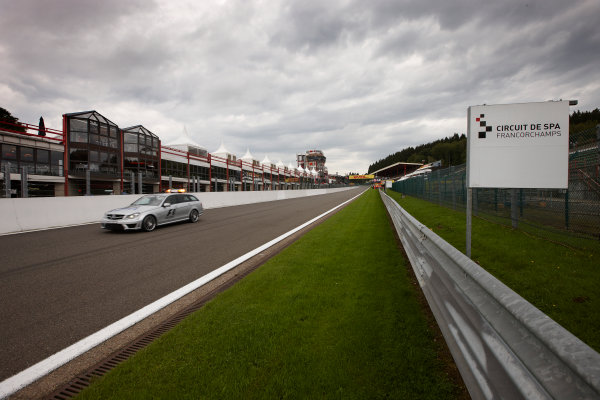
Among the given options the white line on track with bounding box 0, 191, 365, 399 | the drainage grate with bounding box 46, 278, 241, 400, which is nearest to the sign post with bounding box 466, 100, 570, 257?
the drainage grate with bounding box 46, 278, 241, 400

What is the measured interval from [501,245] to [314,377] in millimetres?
5722

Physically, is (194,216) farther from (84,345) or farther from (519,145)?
(519,145)

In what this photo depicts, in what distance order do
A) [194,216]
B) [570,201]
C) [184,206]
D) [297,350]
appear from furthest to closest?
[194,216], [184,206], [570,201], [297,350]

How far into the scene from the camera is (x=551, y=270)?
4426 mm

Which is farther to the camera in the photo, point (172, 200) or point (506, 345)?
point (172, 200)

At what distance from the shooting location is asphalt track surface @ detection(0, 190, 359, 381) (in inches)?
118

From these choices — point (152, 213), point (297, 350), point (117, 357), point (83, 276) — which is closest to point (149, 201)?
point (152, 213)

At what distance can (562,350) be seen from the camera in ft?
3.12

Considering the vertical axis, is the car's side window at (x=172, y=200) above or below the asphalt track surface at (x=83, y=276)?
above

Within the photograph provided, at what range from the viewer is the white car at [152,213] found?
897cm

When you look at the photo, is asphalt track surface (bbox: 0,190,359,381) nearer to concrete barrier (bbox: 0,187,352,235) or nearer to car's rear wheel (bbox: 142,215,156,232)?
car's rear wheel (bbox: 142,215,156,232)

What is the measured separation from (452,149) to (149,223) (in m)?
125

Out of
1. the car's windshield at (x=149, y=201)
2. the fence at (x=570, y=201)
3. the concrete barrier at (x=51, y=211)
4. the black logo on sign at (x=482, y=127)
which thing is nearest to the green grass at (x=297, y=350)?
the black logo on sign at (x=482, y=127)

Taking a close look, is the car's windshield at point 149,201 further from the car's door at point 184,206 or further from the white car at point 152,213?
the car's door at point 184,206
